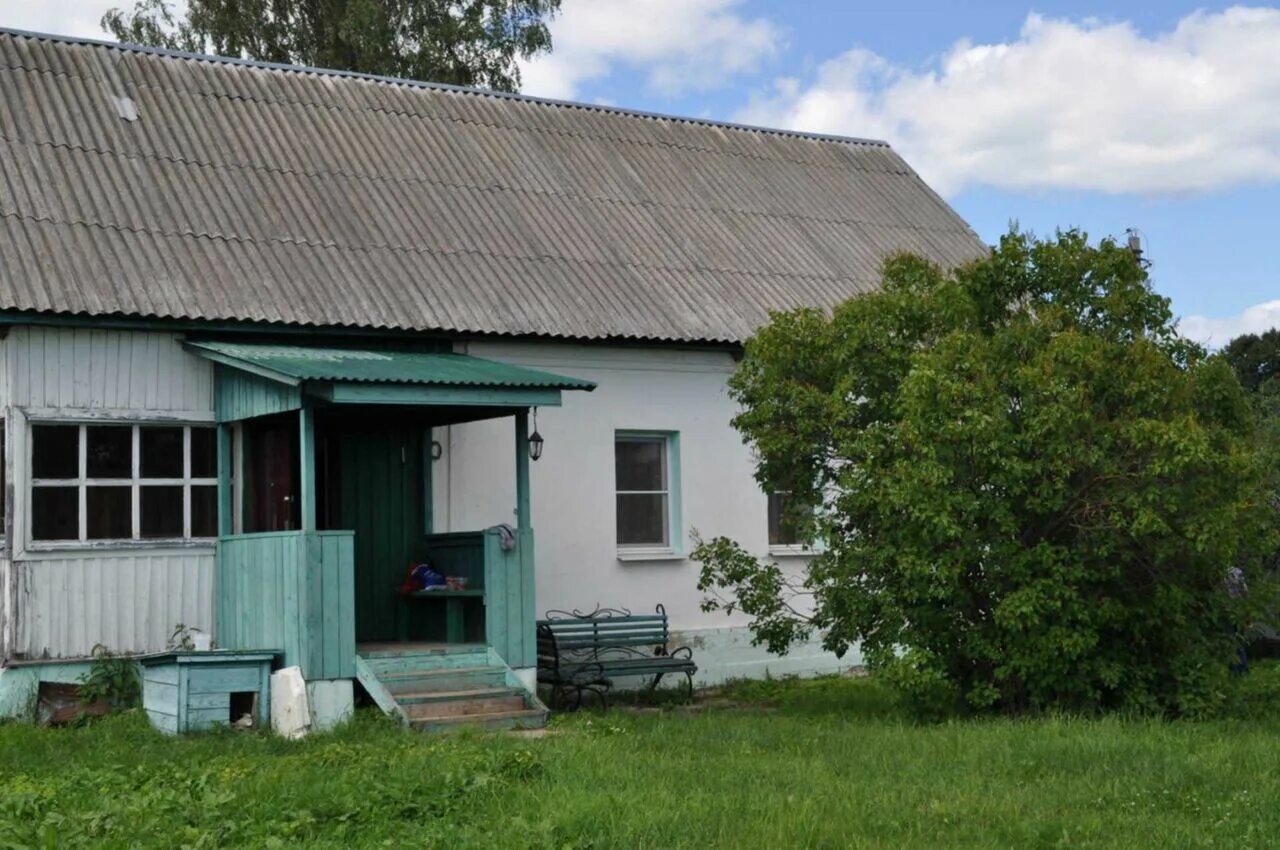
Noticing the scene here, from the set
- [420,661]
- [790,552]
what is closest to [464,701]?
[420,661]

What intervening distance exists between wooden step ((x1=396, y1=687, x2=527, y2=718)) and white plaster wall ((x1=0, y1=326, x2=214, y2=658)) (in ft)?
7.36

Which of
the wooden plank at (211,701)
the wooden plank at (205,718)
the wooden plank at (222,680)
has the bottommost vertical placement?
the wooden plank at (205,718)

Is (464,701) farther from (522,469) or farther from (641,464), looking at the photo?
(641,464)

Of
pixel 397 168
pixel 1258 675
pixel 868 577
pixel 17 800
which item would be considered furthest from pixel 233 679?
pixel 1258 675

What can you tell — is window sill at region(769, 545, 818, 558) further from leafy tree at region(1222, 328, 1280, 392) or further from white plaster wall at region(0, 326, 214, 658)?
leafy tree at region(1222, 328, 1280, 392)

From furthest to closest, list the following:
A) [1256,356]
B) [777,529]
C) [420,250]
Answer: [1256,356]
[777,529]
[420,250]

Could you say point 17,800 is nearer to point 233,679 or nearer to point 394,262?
point 233,679

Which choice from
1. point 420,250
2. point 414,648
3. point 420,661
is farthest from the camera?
point 420,250

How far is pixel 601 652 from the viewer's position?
617 inches

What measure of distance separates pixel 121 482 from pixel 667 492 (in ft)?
18.3

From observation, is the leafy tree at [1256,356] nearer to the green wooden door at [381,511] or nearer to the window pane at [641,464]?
the window pane at [641,464]

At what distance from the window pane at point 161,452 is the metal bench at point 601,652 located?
11.7ft

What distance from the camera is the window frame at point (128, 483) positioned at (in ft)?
43.2

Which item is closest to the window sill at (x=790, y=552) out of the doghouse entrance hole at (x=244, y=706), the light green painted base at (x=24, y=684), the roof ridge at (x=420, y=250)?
the roof ridge at (x=420, y=250)
